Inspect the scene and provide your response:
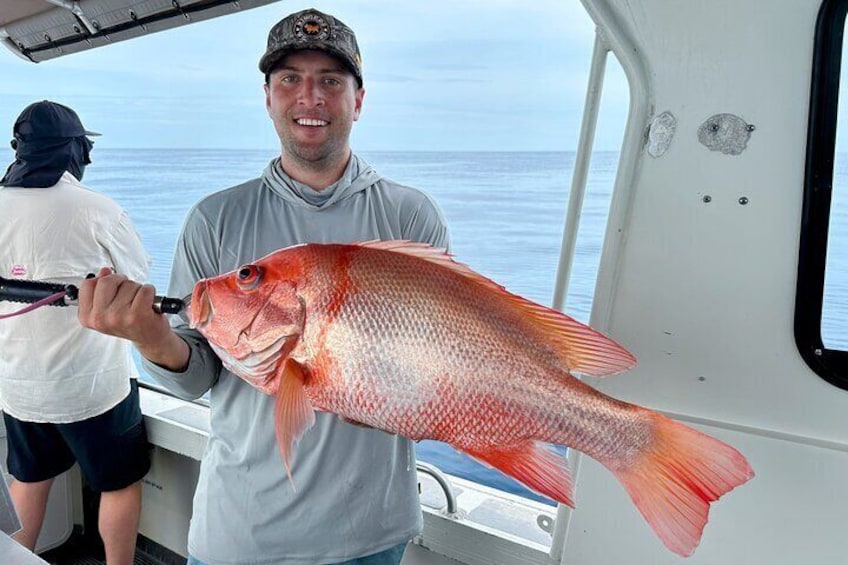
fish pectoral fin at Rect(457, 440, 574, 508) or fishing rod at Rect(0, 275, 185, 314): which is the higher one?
fishing rod at Rect(0, 275, 185, 314)

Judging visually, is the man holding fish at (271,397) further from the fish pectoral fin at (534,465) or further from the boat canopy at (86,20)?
the boat canopy at (86,20)

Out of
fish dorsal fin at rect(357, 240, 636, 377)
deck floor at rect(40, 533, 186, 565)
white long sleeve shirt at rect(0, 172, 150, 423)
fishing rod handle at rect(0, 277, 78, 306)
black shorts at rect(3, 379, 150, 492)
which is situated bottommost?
deck floor at rect(40, 533, 186, 565)

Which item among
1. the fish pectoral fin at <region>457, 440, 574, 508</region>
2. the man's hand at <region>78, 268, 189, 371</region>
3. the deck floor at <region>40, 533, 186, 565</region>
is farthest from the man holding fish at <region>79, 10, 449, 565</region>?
the deck floor at <region>40, 533, 186, 565</region>

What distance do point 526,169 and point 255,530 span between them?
4.10 metres

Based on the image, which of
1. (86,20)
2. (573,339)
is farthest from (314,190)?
(86,20)

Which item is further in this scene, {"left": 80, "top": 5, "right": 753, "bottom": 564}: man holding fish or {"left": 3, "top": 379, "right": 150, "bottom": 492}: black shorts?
{"left": 3, "top": 379, "right": 150, "bottom": 492}: black shorts

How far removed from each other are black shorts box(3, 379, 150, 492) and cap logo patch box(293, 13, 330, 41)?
2096mm

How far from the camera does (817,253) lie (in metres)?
1.38

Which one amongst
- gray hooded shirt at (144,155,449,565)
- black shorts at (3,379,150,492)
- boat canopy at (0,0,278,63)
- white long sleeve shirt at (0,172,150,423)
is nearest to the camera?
gray hooded shirt at (144,155,449,565)

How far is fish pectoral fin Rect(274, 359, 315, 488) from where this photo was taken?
3.80 ft

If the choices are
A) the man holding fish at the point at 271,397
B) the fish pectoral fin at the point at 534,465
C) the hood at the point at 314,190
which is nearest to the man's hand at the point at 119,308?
the man holding fish at the point at 271,397

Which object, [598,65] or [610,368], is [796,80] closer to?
[598,65]

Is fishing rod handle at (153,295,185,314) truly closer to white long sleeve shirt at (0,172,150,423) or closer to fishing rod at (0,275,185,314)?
fishing rod at (0,275,185,314)

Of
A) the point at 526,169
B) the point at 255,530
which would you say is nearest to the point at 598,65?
the point at 255,530
